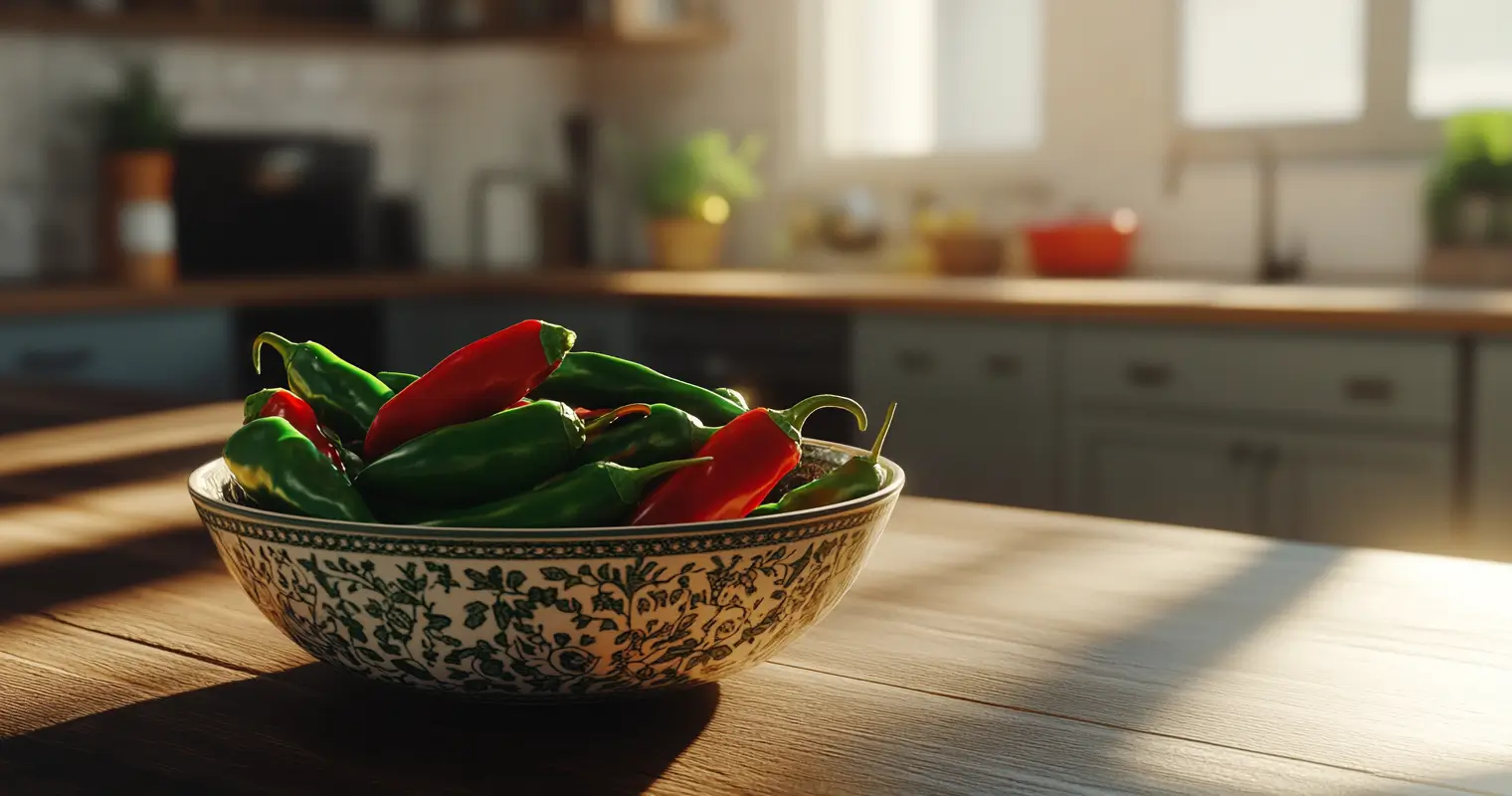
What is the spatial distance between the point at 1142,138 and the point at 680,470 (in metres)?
3.30

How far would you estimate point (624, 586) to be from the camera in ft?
1.99

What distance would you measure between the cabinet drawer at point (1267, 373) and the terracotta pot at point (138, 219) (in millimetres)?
2049

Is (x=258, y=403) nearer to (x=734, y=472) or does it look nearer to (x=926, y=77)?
(x=734, y=472)

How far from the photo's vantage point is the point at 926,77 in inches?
169

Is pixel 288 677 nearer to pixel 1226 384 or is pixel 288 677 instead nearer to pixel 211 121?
pixel 1226 384

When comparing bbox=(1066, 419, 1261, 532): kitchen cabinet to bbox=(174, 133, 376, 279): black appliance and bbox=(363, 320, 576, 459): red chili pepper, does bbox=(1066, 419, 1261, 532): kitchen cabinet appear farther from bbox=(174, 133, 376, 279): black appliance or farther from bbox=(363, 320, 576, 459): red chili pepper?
bbox=(363, 320, 576, 459): red chili pepper

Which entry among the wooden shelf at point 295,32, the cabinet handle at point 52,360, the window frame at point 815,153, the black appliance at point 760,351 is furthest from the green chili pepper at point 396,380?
the window frame at point 815,153

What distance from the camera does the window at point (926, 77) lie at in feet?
13.2

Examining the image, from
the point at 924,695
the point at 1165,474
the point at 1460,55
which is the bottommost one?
the point at 1165,474

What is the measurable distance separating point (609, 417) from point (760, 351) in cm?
268

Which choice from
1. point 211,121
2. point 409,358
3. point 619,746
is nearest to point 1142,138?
point 409,358

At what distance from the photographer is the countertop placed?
8.68ft

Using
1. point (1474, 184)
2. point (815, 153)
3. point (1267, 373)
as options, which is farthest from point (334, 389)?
point (815, 153)

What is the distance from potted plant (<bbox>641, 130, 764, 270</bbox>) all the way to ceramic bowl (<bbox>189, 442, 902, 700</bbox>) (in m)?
3.52
